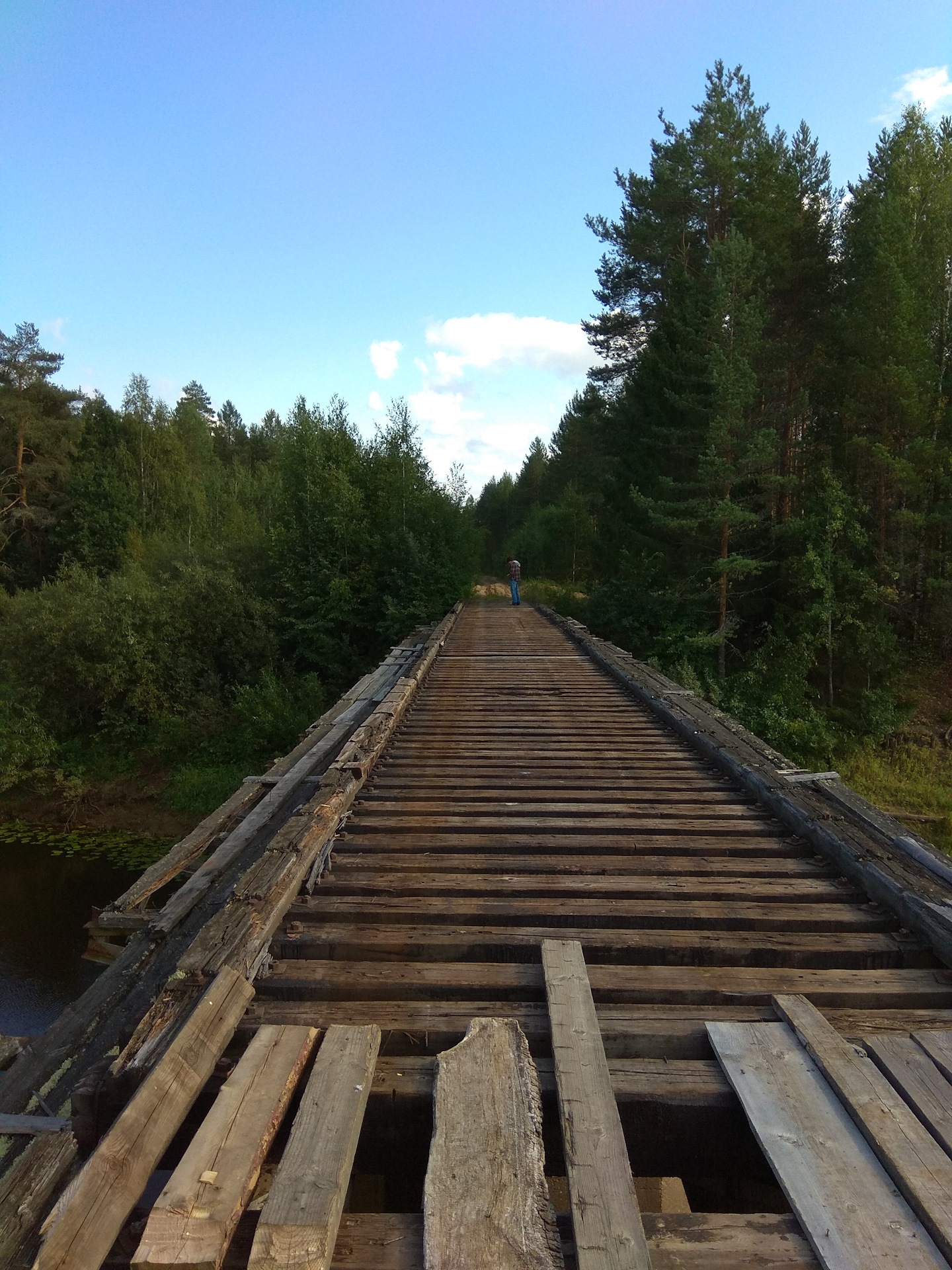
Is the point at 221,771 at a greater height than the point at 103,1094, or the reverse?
the point at 103,1094

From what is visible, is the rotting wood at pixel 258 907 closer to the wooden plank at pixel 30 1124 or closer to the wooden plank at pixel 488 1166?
the wooden plank at pixel 30 1124

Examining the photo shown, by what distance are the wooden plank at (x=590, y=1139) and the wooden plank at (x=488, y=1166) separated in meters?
0.06

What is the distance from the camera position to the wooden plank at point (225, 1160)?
1291 millimetres

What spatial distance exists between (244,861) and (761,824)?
2815 mm

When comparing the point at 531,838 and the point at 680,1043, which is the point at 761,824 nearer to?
the point at 531,838

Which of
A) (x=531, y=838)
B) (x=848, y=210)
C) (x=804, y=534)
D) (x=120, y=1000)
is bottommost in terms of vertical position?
(x=120, y=1000)

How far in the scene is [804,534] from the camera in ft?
52.0

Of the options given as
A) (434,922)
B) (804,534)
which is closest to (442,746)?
(434,922)

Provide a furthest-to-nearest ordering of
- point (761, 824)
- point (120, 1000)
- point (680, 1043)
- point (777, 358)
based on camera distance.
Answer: point (777, 358) → point (761, 824) → point (120, 1000) → point (680, 1043)

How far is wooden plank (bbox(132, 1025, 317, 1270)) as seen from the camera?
129 cm

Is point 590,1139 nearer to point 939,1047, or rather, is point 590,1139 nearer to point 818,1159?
point 818,1159

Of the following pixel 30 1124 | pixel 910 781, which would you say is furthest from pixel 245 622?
pixel 30 1124

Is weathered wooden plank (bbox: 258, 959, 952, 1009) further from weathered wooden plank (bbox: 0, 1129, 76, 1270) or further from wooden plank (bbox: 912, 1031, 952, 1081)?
weathered wooden plank (bbox: 0, 1129, 76, 1270)

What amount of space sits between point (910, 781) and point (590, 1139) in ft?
48.3
